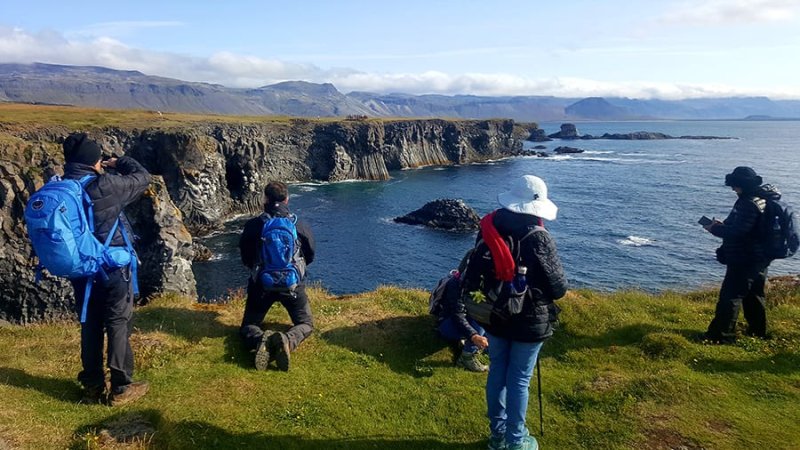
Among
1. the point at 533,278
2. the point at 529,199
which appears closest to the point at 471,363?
the point at 533,278

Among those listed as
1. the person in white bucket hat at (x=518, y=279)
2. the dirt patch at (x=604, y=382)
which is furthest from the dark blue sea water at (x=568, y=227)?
the person in white bucket hat at (x=518, y=279)

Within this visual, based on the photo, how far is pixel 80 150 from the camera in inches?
295

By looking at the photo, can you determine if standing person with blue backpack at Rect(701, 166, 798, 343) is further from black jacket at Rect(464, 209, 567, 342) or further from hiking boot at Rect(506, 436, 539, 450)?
hiking boot at Rect(506, 436, 539, 450)

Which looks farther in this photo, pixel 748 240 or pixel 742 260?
pixel 742 260

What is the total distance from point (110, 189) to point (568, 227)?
201 ft

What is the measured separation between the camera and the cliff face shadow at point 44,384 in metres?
8.32

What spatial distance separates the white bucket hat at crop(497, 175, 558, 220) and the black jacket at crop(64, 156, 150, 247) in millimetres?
5797

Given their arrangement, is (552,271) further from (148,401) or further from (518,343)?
(148,401)

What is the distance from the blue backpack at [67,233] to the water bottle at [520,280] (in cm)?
600

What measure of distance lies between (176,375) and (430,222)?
191ft

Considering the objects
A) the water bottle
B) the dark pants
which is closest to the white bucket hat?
the water bottle

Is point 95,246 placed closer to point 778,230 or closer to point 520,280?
point 520,280

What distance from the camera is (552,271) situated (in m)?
6.43

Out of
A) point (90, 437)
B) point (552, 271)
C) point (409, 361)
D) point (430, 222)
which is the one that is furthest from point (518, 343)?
point (430, 222)
